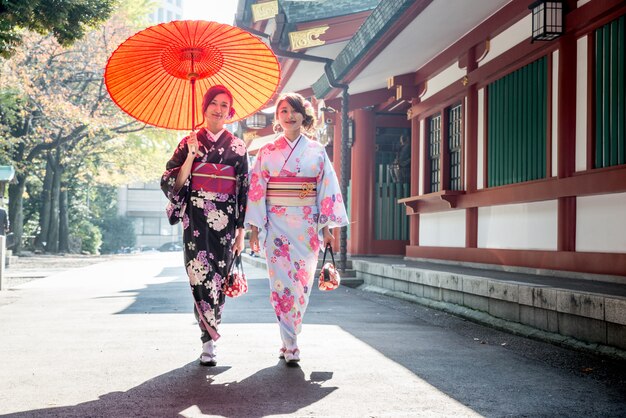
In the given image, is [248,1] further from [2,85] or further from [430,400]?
[430,400]

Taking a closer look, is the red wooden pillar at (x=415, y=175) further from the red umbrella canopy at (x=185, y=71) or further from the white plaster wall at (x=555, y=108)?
the red umbrella canopy at (x=185, y=71)

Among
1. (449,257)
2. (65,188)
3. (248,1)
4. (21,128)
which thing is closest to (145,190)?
(65,188)

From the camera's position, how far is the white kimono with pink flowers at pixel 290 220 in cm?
568

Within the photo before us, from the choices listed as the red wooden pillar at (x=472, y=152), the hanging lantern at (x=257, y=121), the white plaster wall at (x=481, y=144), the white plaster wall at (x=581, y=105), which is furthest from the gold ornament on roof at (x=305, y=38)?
the hanging lantern at (x=257, y=121)

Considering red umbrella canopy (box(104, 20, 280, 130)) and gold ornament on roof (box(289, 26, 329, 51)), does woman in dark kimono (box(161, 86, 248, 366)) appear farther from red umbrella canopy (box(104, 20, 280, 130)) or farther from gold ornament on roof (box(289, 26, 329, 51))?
gold ornament on roof (box(289, 26, 329, 51))

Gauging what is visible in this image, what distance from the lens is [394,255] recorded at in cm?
1773

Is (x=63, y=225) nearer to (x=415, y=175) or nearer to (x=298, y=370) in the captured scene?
(x=415, y=175)

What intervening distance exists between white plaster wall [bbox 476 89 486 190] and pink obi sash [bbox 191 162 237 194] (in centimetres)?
697

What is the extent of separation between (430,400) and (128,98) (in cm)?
335

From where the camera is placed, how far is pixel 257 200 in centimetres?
568

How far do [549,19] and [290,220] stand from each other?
5011 millimetres

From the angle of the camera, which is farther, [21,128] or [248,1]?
[21,128]

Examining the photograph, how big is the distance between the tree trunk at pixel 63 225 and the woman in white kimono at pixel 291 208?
30176 mm

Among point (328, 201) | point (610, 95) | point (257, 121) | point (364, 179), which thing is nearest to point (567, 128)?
point (610, 95)
